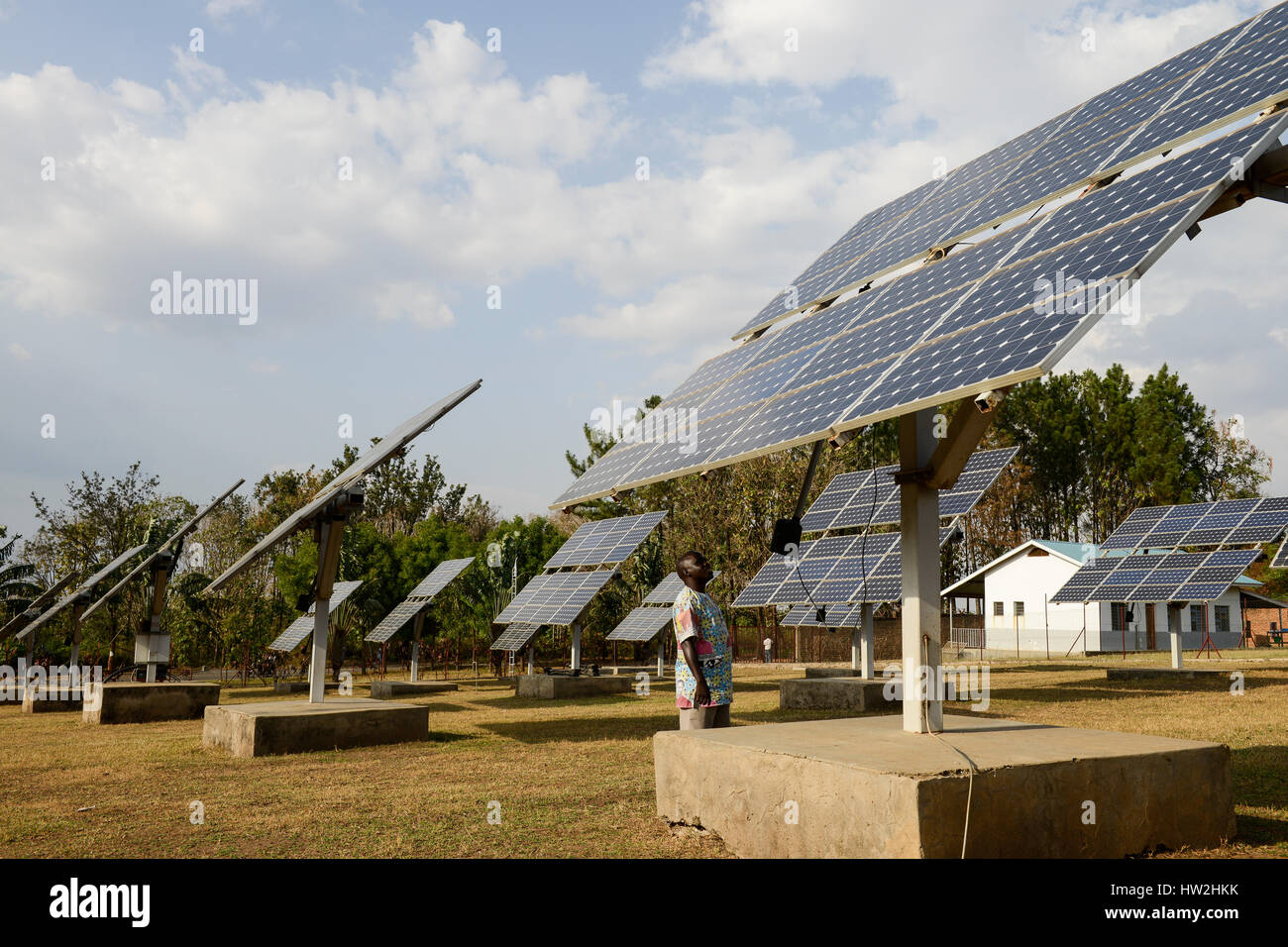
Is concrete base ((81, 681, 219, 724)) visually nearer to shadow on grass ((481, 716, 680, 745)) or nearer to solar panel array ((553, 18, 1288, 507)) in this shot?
shadow on grass ((481, 716, 680, 745))

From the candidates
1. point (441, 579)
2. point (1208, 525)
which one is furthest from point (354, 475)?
point (1208, 525)

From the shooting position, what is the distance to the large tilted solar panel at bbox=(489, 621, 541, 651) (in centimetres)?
2403

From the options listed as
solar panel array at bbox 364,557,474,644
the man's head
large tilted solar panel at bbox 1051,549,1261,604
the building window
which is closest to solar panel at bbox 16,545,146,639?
solar panel array at bbox 364,557,474,644

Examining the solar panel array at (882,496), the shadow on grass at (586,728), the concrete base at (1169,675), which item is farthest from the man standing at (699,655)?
the concrete base at (1169,675)

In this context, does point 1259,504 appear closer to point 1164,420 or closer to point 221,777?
point 221,777

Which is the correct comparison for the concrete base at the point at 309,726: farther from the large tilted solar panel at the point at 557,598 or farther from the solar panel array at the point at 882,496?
the solar panel array at the point at 882,496

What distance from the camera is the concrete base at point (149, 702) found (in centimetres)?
1659

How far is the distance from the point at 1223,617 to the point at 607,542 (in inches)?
1738

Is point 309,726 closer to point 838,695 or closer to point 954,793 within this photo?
point 954,793

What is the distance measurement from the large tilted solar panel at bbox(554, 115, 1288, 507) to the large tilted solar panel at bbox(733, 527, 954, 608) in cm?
1023

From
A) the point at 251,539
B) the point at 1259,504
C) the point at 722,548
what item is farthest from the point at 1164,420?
the point at 251,539

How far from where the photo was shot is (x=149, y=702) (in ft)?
56.0

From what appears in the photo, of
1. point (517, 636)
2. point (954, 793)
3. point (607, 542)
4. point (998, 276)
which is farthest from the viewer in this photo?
point (607, 542)
